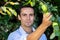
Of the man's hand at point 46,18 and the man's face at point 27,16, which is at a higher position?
the man's hand at point 46,18

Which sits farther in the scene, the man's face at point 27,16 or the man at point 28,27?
the man's face at point 27,16

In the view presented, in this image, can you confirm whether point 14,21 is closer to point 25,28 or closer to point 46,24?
point 25,28

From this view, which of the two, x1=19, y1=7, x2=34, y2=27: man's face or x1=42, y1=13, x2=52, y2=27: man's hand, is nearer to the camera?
x1=42, y1=13, x2=52, y2=27: man's hand

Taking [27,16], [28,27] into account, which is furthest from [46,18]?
[28,27]

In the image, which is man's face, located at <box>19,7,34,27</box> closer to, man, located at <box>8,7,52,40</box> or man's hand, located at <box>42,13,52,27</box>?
man, located at <box>8,7,52,40</box>

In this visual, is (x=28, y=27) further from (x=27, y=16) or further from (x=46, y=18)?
(x=46, y=18)

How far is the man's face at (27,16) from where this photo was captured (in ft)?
6.15

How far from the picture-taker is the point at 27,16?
1.89m

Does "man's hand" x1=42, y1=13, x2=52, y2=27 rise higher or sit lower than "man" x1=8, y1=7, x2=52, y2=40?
higher

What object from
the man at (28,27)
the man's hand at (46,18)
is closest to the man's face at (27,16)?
the man at (28,27)

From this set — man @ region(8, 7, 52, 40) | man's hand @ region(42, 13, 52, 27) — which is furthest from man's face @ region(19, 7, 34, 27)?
man's hand @ region(42, 13, 52, 27)

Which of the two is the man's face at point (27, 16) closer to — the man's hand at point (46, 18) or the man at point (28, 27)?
the man at point (28, 27)

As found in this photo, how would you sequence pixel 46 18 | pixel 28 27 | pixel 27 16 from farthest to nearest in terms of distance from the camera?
pixel 28 27, pixel 27 16, pixel 46 18

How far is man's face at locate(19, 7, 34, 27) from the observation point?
187 centimetres
